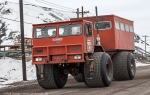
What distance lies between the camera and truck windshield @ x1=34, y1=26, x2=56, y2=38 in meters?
14.6

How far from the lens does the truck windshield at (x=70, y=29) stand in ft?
46.0

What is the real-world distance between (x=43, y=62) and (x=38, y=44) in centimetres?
87

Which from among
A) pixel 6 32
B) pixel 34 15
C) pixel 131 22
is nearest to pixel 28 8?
pixel 34 15

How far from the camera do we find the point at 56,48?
14.1 metres

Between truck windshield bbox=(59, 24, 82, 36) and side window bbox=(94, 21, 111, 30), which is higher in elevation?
side window bbox=(94, 21, 111, 30)

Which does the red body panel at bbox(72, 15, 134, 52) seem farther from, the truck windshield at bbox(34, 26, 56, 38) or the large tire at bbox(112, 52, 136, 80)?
the truck windshield at bbox(34, 26, 56, 38)

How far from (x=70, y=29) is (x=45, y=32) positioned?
121 cm

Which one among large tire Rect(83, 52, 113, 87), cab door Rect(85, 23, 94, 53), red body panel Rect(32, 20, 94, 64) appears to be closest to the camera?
red body panel Rect(32, 20, 94, 64)

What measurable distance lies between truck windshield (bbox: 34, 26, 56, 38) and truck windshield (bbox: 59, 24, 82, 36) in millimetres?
366

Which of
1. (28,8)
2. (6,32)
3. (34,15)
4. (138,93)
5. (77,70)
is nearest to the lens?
(138,93)

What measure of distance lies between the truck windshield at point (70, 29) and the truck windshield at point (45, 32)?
0.37m

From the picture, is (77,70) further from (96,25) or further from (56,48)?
(96,25)

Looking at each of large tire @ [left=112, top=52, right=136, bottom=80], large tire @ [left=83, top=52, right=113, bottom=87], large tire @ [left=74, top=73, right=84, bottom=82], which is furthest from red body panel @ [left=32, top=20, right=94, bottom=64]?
large tire @ [left=74, top=73, right=84, bottom=82]

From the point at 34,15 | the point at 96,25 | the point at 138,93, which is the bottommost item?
the point at 138,93
